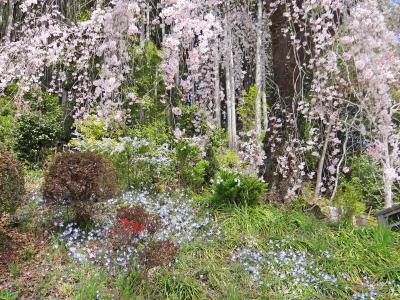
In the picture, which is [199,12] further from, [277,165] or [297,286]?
[297,286]

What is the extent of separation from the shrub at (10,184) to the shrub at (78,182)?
0.21 meters

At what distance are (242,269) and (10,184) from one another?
6.35 feet

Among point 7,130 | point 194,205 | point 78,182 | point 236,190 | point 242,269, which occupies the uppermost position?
point 7,130

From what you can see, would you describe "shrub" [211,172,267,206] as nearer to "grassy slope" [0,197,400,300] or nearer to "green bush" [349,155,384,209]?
"grassy slope" [0,197,400,300]

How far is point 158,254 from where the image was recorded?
294 centimetres

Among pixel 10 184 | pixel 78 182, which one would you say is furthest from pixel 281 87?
pixel 10 184

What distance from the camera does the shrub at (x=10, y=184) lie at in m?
3.40

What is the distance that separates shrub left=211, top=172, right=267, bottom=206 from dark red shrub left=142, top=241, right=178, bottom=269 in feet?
4.23

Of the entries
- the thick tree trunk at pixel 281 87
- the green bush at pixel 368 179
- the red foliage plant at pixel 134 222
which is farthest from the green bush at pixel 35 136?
the green bush at pixel 368 179

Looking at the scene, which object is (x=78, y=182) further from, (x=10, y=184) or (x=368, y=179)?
(x=368, y=179)

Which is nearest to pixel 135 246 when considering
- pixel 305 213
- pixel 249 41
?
pixel 305 213

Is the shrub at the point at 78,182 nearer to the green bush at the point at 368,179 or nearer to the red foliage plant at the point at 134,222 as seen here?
the red foliage plant at the point at 134,222

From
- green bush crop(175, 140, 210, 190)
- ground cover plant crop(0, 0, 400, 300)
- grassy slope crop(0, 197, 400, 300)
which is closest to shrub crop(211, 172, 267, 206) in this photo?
ground cover plant crop(0, 0, 400, 300)

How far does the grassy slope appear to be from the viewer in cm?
299
